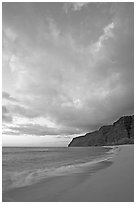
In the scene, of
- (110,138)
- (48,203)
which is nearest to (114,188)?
(48,203)

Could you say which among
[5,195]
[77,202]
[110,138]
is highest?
[77,202]

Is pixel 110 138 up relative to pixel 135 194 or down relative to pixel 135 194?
down

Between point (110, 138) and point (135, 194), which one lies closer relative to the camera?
point (135, 194)

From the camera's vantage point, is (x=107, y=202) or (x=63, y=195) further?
(x=63, y=195)

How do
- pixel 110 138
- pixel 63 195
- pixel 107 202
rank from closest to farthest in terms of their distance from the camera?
pixel 107 202 → pixel 63 195 → pixel 110 138

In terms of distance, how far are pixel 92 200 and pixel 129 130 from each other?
543 feet

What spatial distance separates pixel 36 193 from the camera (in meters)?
6.67

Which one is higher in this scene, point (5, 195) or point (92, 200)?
point (92, 200)

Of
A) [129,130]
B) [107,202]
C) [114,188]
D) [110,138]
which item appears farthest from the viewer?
[110,138]

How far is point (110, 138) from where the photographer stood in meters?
184

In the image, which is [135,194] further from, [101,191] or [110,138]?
[110,138]

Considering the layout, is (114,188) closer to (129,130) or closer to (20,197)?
(20,197)

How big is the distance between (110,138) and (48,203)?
188 m

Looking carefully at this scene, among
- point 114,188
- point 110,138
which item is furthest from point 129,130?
point 114,188
